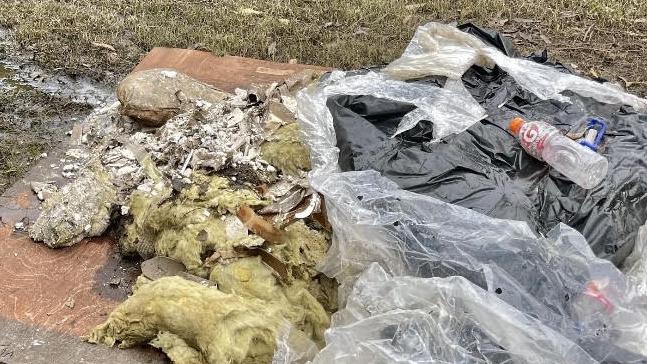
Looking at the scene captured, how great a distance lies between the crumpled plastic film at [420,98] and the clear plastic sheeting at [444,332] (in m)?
0.79

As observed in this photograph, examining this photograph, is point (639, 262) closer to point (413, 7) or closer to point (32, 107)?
point (32, 107)

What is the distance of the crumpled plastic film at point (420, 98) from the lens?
2.65 m

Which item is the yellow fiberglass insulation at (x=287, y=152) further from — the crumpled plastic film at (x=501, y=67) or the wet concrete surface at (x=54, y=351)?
the wet concrete surface at (x=54, y=351)

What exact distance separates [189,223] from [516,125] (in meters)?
1.38

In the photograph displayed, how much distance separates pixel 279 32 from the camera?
547 centimetres

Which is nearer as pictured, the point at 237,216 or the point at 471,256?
the point at 471,256

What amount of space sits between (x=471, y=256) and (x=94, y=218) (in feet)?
5.37

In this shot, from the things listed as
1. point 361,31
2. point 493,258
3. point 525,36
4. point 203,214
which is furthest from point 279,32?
point 493,258

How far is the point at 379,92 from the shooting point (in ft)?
9.32

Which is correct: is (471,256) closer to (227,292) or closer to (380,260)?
(380,260)

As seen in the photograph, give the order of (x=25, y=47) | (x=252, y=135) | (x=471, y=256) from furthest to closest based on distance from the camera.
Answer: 1. (x=25, y=47)
2. (x=252, y=135)
3. (x=471, y=256)

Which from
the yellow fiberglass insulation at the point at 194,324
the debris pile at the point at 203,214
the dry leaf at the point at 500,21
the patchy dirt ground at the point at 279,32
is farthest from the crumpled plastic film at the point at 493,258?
the dry leaf at the point at 500,21

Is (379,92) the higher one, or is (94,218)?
(379,92)

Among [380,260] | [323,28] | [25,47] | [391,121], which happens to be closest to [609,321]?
[380,260]
